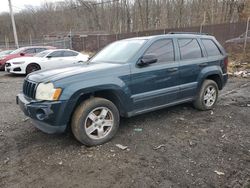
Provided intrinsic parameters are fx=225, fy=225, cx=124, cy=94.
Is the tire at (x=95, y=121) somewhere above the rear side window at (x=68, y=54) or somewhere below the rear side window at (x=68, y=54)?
below

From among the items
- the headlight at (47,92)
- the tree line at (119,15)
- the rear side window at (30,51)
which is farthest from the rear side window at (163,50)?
the tree line at (119,15)

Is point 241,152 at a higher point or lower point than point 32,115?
lower

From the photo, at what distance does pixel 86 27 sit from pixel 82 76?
4903cm

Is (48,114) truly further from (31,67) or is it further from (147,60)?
(31,67)

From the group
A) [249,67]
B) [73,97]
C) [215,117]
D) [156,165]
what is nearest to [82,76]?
[73,97]

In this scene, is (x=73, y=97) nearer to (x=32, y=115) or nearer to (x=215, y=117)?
(x=32, y=115)

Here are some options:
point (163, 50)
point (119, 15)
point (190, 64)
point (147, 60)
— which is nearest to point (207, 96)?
point (190, 64)

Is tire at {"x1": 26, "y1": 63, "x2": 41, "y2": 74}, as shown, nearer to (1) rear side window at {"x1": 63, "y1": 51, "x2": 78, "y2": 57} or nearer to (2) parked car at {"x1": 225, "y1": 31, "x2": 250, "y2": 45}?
(1) rear side window at {"x1": 63, "y1": 51, "x2": 78, "y2": 57}

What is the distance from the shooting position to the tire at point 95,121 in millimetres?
3385

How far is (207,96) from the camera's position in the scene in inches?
204

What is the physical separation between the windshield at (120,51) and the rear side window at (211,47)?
1.75 metres

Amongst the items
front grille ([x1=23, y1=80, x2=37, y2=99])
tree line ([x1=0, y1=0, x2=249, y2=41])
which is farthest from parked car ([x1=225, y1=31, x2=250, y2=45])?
front grille ([x1=23, y1=80, x2=37, y2=99])

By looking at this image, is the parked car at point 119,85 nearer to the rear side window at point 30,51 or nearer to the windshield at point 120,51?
the windshield at point 120,51

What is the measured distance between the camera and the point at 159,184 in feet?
8.66
